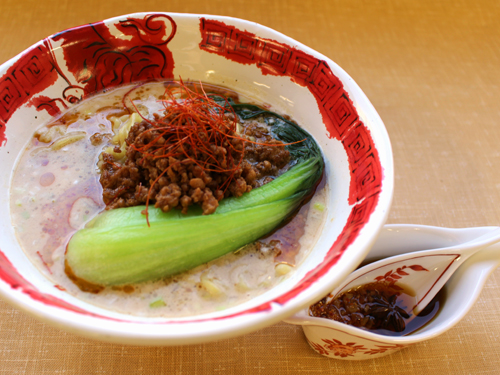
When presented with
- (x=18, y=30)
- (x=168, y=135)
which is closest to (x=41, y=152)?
(x=168, y=135)

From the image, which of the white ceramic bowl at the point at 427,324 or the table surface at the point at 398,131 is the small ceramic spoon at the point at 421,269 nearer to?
the white ceramic bowl at the point at 427,324

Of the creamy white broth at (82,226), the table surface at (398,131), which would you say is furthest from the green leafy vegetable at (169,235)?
the table surface at (398,131)

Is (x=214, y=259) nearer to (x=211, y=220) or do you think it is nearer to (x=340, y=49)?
(x=211, y=220)

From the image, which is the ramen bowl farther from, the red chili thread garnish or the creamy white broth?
the red chili thread garnish

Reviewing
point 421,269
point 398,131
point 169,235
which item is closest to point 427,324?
point 421,269

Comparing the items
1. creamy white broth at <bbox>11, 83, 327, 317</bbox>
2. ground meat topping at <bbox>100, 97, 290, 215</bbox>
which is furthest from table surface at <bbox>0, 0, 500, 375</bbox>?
ground meat topping at <bbox>100, 97, 290, 215</bbox>

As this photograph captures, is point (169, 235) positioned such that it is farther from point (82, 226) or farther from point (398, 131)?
point (398, 131)
